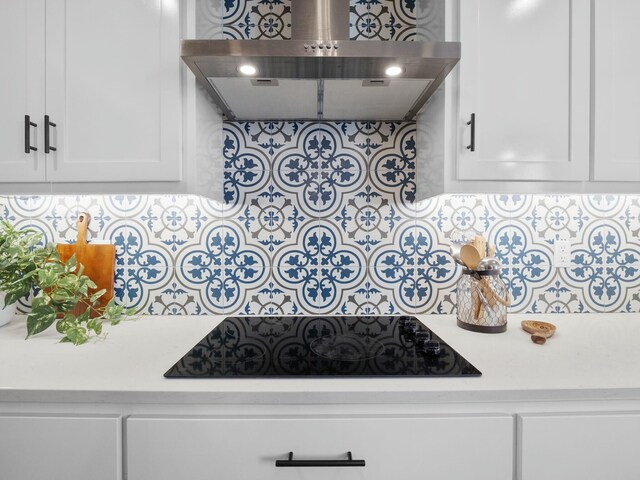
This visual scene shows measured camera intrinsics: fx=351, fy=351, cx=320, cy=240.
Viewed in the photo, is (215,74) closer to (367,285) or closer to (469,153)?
(469,153)

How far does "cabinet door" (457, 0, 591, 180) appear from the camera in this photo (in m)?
1.06

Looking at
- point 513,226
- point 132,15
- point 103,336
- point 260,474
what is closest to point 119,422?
point 260,474

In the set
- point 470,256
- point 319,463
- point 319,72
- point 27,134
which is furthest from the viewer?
point 470,256

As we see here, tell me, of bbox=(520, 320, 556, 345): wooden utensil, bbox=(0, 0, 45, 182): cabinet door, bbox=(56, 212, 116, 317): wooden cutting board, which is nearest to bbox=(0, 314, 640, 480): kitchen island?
bbox=(520, 320, 556, 345): wooden utensil

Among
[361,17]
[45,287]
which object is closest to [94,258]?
[45,287]

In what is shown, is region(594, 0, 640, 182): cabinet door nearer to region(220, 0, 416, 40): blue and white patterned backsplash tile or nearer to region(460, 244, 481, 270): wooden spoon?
region(460, 244, 481, 270): wooden spoon

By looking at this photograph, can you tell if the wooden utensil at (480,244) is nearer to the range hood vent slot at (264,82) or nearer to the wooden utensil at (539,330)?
the wooden utensil at (539,330)

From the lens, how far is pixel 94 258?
138cm

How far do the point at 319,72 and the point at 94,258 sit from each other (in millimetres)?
1115

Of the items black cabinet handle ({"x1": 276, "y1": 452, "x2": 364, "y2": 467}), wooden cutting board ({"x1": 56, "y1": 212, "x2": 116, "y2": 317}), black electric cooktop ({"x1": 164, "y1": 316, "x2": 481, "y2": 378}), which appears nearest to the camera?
black cabinet handle ({"x1": 276, "y1": 452, "x2": 364, "y2": 467})

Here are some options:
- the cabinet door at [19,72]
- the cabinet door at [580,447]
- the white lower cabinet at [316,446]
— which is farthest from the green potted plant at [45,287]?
the cabinet door at [580,447]

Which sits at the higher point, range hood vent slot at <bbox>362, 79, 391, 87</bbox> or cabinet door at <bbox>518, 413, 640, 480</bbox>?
range hood vent slot at <bbox>362, 79, 391, 87</bbox>

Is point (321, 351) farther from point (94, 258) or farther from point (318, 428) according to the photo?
point (94, 258)

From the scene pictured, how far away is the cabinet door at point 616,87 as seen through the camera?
1.07 metres
